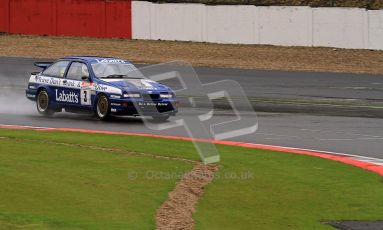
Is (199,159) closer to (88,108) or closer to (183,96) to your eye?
(88,108)

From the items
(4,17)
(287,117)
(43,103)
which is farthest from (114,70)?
(4,17)

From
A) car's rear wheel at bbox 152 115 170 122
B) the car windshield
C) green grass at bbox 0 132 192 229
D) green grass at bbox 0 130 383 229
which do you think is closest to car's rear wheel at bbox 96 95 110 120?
the car windshield

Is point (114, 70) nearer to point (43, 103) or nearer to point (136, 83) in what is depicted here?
point (136, 83)

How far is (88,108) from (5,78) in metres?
10.5

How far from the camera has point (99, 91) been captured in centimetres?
2067

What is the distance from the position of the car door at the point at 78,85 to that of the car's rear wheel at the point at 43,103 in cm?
71

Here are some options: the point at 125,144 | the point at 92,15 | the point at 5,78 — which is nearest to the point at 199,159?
the point at 125,144

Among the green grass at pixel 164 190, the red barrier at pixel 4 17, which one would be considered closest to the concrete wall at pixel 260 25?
the red barrier at pixel 4 17

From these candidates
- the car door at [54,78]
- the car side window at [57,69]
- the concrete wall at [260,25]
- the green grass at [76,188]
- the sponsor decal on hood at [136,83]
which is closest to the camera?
the green grass at [76,188]

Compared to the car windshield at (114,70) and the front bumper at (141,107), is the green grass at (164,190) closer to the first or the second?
the front bumper at (141,107)

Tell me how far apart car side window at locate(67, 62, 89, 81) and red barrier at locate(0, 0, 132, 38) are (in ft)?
63.5

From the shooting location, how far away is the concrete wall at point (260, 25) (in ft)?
120

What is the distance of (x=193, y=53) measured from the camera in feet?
127

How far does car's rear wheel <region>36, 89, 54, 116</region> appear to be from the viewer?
21922 mm
